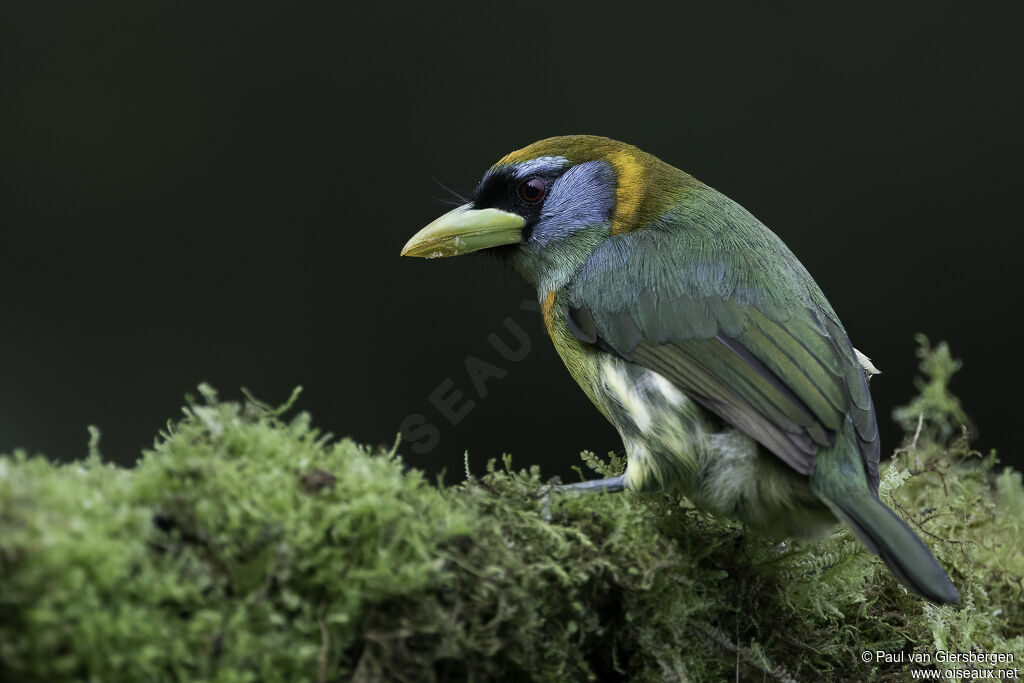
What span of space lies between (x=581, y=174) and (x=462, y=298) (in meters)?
2.37

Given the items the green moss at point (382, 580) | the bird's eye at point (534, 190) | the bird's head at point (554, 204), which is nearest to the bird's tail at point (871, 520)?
the green moss at point (382, 580)

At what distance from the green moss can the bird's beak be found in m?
1.11

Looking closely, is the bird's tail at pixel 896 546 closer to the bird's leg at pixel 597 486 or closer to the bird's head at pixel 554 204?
the bird's leg at pixel 597 486

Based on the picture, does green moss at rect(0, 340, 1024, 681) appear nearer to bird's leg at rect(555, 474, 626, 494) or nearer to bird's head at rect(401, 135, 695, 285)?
bird's leg at rect(555, 474, 626, 494)

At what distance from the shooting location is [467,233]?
2.96 meters

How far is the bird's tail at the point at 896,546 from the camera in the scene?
1.79 m

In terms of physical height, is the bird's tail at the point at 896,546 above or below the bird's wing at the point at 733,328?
below

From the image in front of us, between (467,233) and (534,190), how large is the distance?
26cm

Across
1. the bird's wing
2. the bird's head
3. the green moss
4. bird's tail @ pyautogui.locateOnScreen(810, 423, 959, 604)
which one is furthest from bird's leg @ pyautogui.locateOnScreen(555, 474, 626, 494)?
the bird's head

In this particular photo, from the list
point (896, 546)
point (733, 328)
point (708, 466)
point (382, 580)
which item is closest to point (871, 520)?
point (896, 546)

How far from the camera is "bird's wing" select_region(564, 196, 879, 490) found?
221 cm

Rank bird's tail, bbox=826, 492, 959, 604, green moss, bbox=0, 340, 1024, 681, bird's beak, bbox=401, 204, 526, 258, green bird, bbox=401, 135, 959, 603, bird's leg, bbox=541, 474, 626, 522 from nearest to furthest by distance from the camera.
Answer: green moss, bbox=0, 340, 1024, 681, bird's tail, bbox=826, 492, 959, 604, bird's leg, bbox=541, 474, 626, 522, green bird, bbox=401, 135, 959, 603, bird's beak, bbox=401, 204, 526, 258

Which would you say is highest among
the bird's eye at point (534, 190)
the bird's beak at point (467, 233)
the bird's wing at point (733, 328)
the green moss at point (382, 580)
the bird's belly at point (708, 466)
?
the bird's eye at point (534, 190)

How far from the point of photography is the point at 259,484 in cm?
145
